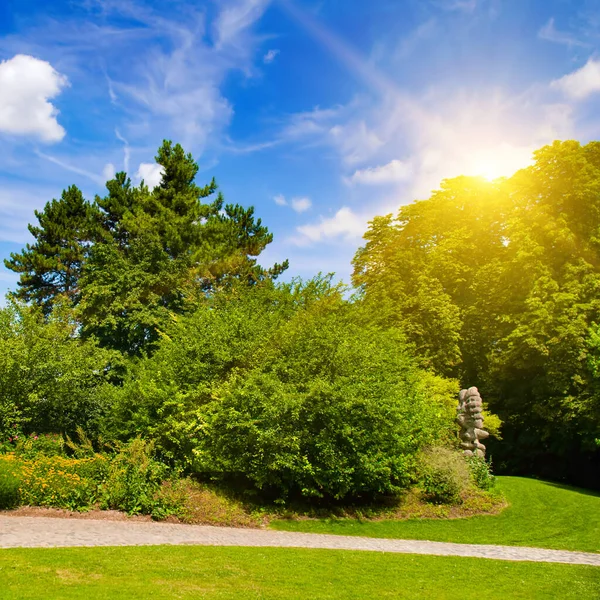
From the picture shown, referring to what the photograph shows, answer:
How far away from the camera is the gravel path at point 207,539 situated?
10516 millimetres

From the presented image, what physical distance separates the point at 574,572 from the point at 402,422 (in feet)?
20.2

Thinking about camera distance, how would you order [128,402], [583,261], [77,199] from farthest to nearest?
[77,199]
[583,261]
[128,402]

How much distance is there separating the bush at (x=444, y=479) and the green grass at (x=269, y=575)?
Result: 612 cm

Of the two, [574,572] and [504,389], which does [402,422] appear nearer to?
A: [574,572]

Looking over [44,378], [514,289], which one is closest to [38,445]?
[44,378]

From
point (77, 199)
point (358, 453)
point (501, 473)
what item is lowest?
point (501, 473)

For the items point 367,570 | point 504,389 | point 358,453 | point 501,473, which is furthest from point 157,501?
point 501,473

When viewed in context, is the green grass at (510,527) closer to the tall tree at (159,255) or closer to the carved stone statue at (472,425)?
the carved stone statue at (472,425)

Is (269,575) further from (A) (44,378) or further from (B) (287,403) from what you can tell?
(A) (44,378)

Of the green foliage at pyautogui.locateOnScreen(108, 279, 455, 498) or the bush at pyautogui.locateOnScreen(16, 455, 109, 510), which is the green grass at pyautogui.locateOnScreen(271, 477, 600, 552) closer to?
the green foliage at pyautogui.locateOnScreen(108, 279, 455, 498)

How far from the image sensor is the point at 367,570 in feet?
32.4

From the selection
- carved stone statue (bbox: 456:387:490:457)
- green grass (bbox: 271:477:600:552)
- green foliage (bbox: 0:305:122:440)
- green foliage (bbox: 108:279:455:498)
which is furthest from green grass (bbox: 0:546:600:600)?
green foliage (bbox: 0:305:122:440)

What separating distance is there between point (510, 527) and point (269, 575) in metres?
9.95

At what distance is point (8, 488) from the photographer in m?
12.7
